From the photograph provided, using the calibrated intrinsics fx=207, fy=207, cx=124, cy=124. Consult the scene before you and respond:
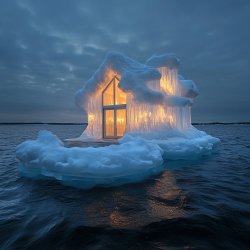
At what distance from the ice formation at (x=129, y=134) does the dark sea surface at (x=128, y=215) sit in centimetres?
70

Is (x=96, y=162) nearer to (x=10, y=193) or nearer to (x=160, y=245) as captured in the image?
(x=10, y=193)

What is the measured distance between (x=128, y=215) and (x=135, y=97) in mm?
10148

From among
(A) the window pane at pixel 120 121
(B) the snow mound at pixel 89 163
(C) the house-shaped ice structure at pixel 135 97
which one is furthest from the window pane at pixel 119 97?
(B) the snow mound at pixel 89 163

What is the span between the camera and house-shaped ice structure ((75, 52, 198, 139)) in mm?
13852

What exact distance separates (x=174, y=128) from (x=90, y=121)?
7405 millimetres

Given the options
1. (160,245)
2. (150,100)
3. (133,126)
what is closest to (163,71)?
(150,100)

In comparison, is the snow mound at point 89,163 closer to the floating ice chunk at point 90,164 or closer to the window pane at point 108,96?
the floating ice chunk at point 90,164

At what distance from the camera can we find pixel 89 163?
6848 mm

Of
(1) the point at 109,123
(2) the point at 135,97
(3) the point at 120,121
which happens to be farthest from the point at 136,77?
(1) the point at 109,123

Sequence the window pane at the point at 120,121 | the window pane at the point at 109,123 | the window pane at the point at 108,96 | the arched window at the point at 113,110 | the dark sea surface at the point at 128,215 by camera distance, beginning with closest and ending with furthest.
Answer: the dark sea surface at the point at 128,215, the arched window at the point at 113,110, the window pane at the point at 120,121, the window pane at the point at 108,96, the window pane at the point at 109,123

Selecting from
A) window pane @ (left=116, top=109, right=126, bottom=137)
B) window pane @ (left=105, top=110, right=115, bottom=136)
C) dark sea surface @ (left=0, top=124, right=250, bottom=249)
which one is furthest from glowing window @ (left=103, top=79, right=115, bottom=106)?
dark sea surface @ (left=0, top=124, right=250, bottom=249)

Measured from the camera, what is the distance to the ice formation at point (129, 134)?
7008 millimetres

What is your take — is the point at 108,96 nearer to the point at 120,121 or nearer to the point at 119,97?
the point at 119,97

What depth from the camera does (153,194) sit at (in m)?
5.75
